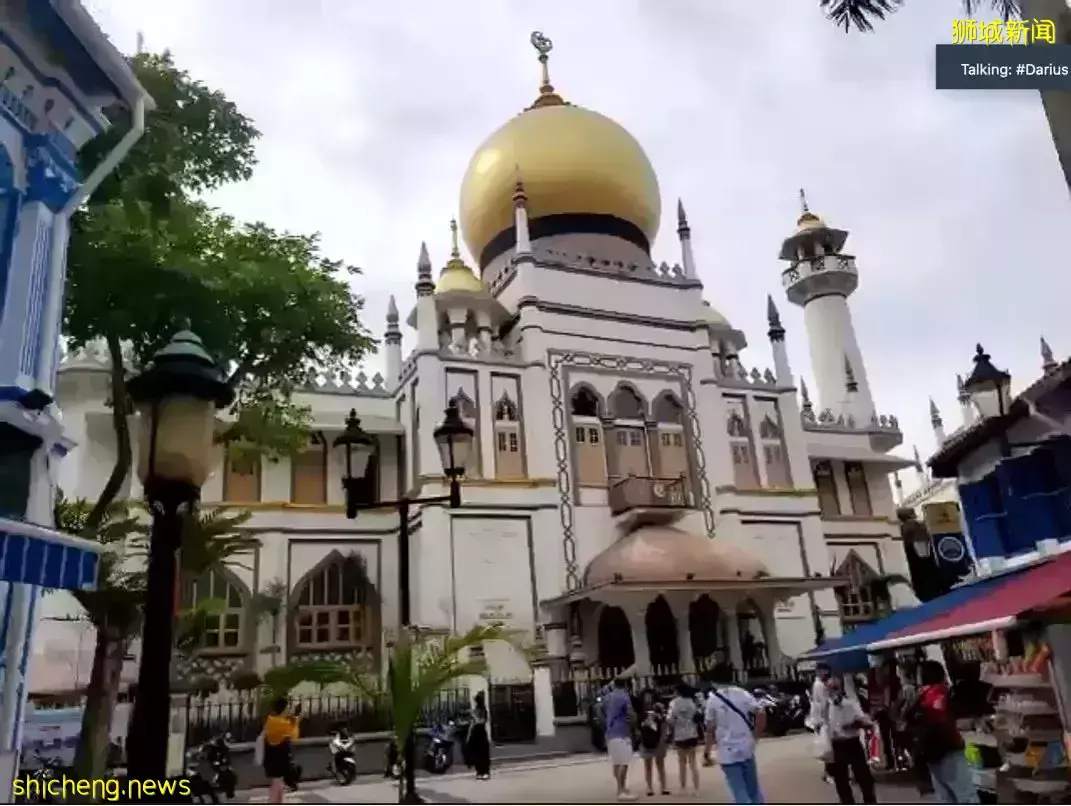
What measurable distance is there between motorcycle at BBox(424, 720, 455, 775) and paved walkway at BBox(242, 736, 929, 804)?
0.38 metres

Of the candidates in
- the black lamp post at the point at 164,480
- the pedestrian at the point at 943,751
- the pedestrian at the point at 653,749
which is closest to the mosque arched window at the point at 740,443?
the pedestrian at the point at 653,749

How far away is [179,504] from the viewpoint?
162 inches

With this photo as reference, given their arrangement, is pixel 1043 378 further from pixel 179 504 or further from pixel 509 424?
pixel 509 424

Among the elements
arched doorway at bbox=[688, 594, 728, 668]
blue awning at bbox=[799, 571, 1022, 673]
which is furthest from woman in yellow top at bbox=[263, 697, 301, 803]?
arched doorway at bbox=[688, 594, 728, 668]

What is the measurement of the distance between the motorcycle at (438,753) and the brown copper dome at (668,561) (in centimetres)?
488

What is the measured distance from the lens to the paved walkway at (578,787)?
9.18 m

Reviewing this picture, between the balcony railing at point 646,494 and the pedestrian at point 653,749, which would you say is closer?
the pedestrian at point 653,749

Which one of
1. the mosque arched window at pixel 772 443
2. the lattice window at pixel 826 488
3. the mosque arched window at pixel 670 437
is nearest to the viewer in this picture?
the mosque arched window at pixel 670 437

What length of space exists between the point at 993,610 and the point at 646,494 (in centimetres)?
1280

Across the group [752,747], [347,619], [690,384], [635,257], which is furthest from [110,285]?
[635,257]

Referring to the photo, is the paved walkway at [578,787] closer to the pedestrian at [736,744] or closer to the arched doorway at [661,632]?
the pedestrian at [736,744]

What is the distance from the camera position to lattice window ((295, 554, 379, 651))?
19.0 m

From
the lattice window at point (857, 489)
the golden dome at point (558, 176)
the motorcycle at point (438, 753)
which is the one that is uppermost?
the golden dome at point (558, 176)

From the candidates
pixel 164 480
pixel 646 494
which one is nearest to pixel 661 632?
pixel 646 494
